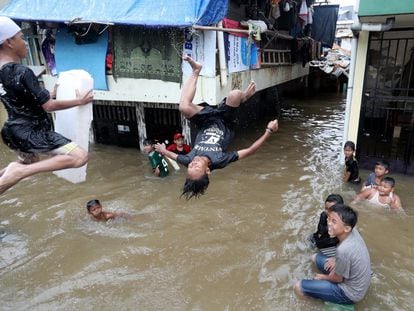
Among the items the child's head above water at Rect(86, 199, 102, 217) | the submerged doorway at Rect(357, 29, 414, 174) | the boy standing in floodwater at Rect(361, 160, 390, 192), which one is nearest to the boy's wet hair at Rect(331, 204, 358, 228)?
the boy standing in floodwater at Rect(361, 160, 390, 192)

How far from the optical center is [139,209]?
6.64m

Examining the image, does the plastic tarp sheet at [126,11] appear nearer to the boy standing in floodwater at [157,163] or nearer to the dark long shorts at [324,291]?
the boy standing in floodwater at [157,163]

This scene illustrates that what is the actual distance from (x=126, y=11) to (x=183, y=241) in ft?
15.9

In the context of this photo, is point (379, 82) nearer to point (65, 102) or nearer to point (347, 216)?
point (347, 216)

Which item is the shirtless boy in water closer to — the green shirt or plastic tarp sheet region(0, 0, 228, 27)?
the green shirt

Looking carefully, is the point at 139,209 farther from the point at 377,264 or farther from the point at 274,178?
the point at 377,264

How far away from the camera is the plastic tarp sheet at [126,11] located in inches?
280

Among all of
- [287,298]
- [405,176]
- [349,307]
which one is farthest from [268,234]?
[405,176]

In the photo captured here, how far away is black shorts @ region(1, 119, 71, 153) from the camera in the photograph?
11.1ft

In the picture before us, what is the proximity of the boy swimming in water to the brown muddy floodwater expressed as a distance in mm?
123

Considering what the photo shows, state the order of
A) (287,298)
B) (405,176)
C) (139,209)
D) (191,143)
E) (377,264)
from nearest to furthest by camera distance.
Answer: (287,298)
(377,264)
(139,209)
(405,176)
(191,143)

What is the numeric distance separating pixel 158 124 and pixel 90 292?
553 centimetres

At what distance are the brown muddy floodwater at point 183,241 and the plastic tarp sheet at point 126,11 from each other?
3261 mm

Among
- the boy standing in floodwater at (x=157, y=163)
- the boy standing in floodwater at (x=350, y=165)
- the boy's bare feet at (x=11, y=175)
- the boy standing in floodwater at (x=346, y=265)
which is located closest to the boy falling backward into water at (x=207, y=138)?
the boy standing in floodwater at (x=346, y=265)
